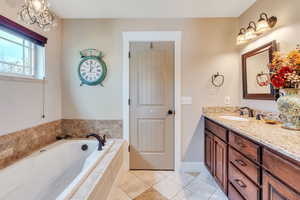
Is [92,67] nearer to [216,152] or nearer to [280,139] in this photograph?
[216,152]

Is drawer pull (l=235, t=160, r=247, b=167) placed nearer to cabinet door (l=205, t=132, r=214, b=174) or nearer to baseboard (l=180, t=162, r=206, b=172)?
cabinet door (l=205, t=132, r=214, b=174)

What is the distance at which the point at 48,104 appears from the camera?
7.32 ft

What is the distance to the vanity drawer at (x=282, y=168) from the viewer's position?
2.77 ft

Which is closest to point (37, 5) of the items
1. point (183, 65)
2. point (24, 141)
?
point (24, 141)

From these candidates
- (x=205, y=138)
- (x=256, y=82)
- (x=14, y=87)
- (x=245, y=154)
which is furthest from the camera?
(x=205, y=138)

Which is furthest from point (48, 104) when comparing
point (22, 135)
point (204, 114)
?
point (204, 114)

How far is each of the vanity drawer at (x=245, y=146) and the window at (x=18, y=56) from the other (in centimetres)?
244

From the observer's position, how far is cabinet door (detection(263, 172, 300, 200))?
0.87 m

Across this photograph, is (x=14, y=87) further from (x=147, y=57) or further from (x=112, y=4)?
(x=147, y=57)

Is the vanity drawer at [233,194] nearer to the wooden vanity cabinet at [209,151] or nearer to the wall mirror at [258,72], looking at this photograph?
the wooden vanity cabinet at [209,151]

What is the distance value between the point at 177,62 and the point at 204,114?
939mm

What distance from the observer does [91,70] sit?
2457 millimetres

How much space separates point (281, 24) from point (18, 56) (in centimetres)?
303

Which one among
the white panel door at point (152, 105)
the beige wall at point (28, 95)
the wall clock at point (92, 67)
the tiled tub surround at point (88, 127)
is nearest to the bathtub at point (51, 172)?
the tiled tub surround at point (88, 127)
